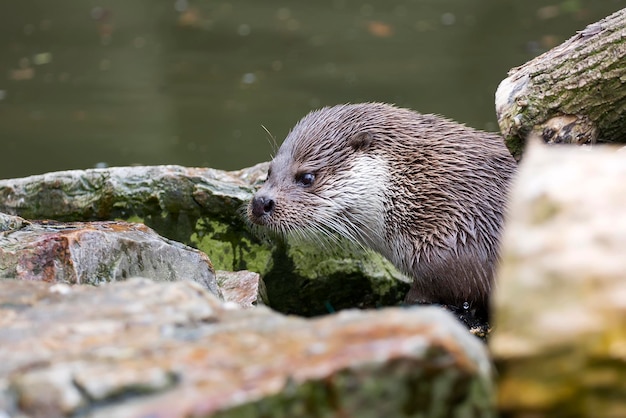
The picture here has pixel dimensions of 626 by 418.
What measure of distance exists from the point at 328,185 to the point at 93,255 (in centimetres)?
95

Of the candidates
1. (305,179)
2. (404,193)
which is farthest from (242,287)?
(404,193)

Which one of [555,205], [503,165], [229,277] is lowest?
[229,277]

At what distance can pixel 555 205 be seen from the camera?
1.49m

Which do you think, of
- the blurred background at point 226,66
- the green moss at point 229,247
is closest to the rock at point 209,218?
the green moss at point 229,247

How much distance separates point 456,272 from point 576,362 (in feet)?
5.57

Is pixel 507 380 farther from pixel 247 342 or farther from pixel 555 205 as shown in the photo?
pixel 247 342

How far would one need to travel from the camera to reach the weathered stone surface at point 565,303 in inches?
54.6

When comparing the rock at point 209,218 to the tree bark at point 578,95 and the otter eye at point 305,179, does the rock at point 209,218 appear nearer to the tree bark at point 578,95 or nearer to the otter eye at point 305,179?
the otter eye at point 305,179

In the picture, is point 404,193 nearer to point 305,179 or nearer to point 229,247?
point 305,179

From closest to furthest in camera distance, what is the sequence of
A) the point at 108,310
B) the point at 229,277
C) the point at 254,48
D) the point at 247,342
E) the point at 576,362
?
the point at 576,362, the point at 247,342, the point at 108,310, the point at 229,277, the point at 254,48

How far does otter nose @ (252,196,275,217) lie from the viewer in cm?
326

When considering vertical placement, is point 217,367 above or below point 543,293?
below

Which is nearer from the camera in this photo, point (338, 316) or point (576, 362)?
point (576, 362)

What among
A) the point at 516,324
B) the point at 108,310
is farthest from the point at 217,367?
the point at 516,324
